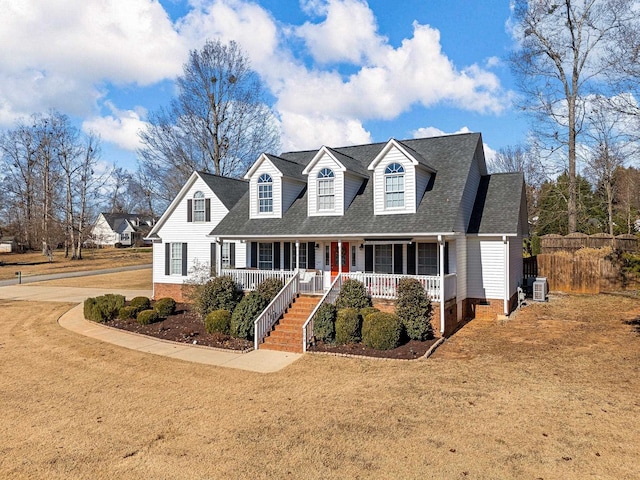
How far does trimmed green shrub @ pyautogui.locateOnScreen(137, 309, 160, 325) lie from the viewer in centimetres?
1778

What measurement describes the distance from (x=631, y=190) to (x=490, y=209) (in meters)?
33.7

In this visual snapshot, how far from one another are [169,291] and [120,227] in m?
74.6

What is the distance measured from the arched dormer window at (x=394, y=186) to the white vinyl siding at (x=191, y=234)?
8.08m

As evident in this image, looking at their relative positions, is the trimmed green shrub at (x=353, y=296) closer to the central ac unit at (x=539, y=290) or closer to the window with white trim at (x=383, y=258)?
the window with white trim at (x=383, y=258)

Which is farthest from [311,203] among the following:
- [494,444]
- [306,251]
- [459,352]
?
[494,444]

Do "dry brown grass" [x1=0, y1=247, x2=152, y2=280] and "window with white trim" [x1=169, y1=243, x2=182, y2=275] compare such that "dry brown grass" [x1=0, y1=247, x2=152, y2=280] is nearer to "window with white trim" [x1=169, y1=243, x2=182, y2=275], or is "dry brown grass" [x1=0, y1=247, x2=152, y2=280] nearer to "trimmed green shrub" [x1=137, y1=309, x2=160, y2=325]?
"window with white trim" [x1=169, y1=243, x2=182, y2=275]

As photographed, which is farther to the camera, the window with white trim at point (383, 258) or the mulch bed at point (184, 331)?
the window with white trim at point (383, 258)

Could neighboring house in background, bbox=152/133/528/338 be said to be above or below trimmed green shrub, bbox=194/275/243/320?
above

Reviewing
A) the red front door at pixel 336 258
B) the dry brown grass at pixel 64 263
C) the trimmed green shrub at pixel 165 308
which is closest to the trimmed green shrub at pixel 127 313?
the trimmed green shrub at pixel 165 308

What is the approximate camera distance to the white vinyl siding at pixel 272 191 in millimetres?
20188

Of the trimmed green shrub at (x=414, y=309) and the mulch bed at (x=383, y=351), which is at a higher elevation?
the trimmed green shrub at (x=414, y=309)

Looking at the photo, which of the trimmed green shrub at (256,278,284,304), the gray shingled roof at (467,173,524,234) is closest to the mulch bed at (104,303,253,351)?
the trimmed green shrub at (256,278,284,304)

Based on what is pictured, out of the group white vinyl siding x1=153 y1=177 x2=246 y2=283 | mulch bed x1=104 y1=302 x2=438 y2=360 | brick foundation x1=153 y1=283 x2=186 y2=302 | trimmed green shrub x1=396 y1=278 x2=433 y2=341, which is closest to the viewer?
mulch bed x1=104 y1=302 x2=438 y2=360

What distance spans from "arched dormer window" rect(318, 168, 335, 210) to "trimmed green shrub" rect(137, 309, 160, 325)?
27.7 ft
